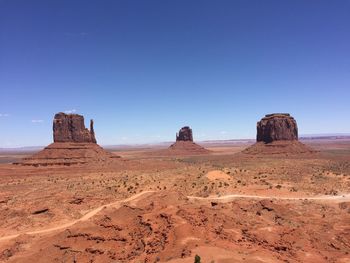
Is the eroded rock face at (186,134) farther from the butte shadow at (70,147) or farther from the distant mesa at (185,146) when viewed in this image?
the butte shadow at (70,147)

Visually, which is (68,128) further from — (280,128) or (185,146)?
(185,146)

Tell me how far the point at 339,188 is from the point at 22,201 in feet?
139

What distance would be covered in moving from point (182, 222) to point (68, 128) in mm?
73982

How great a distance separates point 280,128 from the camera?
105062 millimetres

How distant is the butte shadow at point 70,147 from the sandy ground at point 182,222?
117 feet

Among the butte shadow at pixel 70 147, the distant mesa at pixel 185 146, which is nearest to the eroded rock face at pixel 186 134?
the distant mesa at pixel 185 146

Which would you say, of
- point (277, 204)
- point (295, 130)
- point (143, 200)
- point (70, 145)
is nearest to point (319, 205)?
point (277, 204)

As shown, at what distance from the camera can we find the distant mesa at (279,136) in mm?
100375

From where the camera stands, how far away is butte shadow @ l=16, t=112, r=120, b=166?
79.9m

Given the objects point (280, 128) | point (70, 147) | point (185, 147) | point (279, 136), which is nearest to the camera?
point (70, 147)

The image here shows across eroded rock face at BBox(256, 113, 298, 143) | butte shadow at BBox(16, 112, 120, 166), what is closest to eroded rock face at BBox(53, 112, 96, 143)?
butte shadow at BBox(16, 112, 120, 166)

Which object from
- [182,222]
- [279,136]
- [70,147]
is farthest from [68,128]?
[182,222]

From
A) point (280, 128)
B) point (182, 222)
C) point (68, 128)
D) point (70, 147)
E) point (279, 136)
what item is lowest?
point (182, 222)

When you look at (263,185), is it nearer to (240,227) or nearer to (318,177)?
(318,177)
